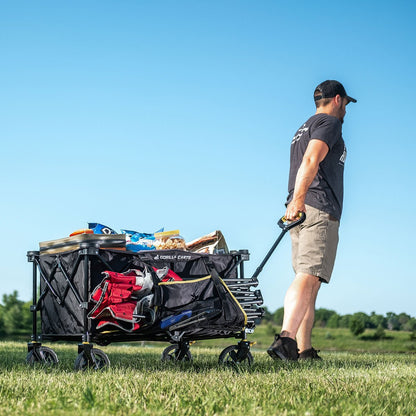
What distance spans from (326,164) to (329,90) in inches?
29.2

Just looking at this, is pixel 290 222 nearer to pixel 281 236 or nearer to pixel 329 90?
pixel 281 236

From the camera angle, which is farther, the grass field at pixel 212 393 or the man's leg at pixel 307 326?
the man's leg at pixel 307 326

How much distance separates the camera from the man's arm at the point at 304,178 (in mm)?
4820

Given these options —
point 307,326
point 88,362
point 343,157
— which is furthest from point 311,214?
point 88,362

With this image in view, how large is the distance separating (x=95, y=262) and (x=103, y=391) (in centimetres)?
164

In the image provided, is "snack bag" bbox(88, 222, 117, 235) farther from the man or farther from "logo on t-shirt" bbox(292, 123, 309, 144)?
"logo on t-shirt" bbox(292, 123, 309, 144)

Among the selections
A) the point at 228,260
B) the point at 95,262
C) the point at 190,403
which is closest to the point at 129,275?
the point at 95,262

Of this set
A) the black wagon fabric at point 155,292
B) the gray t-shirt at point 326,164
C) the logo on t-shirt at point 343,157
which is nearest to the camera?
the black wagon fabric at point 155,292

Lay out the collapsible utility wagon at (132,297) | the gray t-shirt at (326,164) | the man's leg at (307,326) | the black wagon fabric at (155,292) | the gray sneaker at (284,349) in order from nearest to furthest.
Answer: the collapsible utility wagon at (132,297), the black wagon fabric at (155,292), the gray sneaker at (284,349), the gray t-shirt at (326,164), the man's leg at (307,326)

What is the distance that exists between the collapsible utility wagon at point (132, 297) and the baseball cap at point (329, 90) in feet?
4.17

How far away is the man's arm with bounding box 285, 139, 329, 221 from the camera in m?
4.82

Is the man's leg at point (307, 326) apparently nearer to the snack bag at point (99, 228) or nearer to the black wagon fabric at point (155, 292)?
the black wagon fabric at point (155, 292)

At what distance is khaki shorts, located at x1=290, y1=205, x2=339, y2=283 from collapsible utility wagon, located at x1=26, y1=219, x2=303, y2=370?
0.22m

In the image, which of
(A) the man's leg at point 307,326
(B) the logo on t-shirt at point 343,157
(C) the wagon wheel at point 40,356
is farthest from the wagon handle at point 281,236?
(C) the wagon wheel at point 40,356
